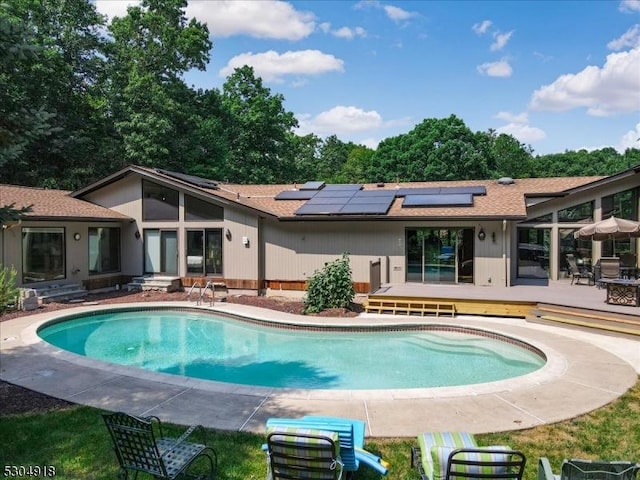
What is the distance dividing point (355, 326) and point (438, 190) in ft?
25.4

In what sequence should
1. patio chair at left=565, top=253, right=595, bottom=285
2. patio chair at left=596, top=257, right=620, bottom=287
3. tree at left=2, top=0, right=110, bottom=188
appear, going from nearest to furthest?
patio chair at left=596, top=257, right=620, bottom=287 → patio chair at left=565, top=253, right=595, bottom=285 → tree at left=2, top=0, right=110, bottom=188

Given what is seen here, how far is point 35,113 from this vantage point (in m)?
4.82

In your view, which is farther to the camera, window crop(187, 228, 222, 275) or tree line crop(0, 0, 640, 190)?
tree line crop(0, 0, 640, 190)

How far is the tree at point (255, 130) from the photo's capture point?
32.0 meters

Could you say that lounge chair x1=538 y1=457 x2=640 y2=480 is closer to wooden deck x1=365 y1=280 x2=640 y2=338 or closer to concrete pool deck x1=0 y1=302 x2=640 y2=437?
concrete pool deck x1=0 y1=302 x2=640 y2=437

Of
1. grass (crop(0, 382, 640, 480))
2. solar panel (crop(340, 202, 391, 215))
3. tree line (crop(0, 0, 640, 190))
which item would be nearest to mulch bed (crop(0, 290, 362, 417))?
Answer: grass (crop(0, 382, 640, 480))

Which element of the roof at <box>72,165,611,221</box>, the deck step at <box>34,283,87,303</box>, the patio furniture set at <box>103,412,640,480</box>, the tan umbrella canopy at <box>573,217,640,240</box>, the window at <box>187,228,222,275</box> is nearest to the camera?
the patio furniture set at <box>103,412,640,480</box>

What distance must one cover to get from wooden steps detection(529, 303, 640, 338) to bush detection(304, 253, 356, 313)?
5.03m

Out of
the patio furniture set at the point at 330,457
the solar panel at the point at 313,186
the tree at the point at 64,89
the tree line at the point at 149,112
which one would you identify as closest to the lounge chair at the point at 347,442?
the patio furniture set at the point at 330,457

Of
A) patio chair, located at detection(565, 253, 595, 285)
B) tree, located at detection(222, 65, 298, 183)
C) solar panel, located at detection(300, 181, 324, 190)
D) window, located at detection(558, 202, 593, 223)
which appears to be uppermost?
tree, located at detection(222, 65, 298, 183)

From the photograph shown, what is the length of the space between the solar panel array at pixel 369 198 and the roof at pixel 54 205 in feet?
21.8

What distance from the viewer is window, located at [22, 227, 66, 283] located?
13984mm

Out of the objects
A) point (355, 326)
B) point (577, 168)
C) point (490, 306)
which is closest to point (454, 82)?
point (490, 306)

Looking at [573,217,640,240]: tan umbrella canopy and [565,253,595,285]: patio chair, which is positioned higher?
[573,217,640,240]: tan umbrella canopy
